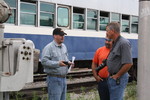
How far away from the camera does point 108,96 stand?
198 inches

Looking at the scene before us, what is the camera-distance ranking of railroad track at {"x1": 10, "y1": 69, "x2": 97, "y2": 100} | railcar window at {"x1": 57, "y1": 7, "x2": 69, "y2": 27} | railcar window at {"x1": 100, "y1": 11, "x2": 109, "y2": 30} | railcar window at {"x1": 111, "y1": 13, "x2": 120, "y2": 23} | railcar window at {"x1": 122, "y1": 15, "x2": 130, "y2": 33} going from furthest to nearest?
railcar window at {"x1": 122, "y1": 15, "x2": 130, "y2": 33}
railcar window at {"x1": 111, "y1": 13, "x2": 120, "y2": 23}
railcar window at {"x1": 100, "y1": 11, "x2": 109, "y2": 30}
railcar window at {"x1": 57, "y1": 7, "x2": 69, "y2": 27}
railroad track at {"x1": 10, "y1": 69, "x2": 97, "y2": 100}

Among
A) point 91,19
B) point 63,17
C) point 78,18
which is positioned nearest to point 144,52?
point 63,17

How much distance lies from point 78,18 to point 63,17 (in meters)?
0.72

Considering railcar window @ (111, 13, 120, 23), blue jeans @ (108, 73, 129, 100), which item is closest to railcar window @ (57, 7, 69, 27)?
railcar window @ (111, 13, 120, 23)

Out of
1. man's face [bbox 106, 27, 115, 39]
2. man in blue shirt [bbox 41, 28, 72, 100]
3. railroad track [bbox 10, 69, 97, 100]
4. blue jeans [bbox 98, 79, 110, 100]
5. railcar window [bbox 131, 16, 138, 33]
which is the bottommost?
railroad track [bbox 10, 69, 97, 100]

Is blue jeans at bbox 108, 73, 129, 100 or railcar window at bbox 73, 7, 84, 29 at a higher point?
railcar window at bbox 73, 7, 84, 29

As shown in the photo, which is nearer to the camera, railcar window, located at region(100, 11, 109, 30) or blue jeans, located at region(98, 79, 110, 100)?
blue jeans, located at region(98, 79, 110, 100)

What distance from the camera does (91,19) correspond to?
12195 mm

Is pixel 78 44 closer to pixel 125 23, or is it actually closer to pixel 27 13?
pixel 27 13

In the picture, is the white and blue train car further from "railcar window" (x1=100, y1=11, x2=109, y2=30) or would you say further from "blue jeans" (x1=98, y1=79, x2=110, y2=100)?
"blue jeans" (x1=98, y1=79, x2=110, y2=100)

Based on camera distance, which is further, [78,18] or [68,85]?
[78,18]

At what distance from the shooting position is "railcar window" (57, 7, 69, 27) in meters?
11.0

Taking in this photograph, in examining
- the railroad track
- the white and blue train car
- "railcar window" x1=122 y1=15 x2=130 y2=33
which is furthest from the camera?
"railcar window" x1=122 y1=15 x2=130 y2=33

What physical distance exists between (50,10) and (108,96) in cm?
614
